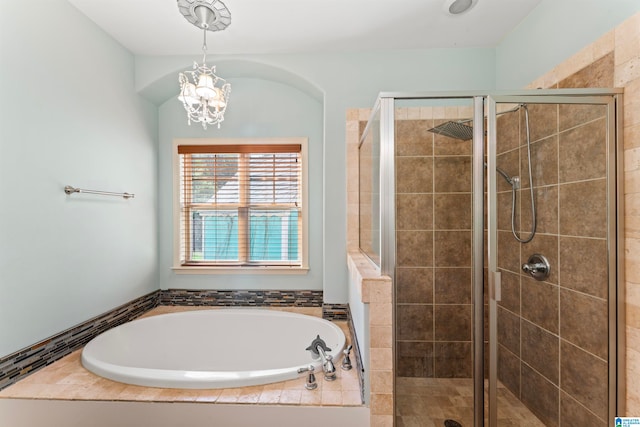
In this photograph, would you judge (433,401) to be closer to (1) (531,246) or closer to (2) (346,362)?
(2) (346,362)

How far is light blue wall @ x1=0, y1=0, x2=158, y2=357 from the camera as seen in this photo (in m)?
1.46

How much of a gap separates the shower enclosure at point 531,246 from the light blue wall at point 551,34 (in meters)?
0.36

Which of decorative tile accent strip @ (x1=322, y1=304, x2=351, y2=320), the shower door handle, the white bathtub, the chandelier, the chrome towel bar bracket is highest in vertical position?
the chandelier

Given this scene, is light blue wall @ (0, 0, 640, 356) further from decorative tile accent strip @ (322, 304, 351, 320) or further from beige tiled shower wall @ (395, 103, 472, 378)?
beige tiled shower wall @ (395, 103, 472, 378)

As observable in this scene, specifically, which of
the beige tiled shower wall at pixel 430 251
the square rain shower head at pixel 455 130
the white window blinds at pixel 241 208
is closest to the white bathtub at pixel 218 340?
the white window blinds at pixel 241 208

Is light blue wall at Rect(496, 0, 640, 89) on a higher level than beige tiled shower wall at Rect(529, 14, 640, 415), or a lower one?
higher

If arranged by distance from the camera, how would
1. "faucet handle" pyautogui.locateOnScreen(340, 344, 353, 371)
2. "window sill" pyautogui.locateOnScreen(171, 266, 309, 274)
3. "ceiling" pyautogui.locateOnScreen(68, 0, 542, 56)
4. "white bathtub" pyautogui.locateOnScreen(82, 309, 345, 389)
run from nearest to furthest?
"faucet handle" pyautogui.locateOnScreen(340, 344, 353, 371) < "ceiling" pyautogui.locateOnScreen(68, 0, 542, 56) < "white bathtub" pyautogui.locateOnScreen(82, 309, 345, 389) < "window sill" pyautogui.locateOnScreen(171, 266, 309, 274)

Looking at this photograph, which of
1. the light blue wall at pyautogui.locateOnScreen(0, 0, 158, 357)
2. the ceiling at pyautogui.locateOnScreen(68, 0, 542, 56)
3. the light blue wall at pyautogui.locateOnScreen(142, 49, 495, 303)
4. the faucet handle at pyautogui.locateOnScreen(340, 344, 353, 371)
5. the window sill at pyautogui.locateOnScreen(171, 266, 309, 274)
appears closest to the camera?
the light blue wall at pyautogui.locateOnScreen(0, 0, 158, 357)

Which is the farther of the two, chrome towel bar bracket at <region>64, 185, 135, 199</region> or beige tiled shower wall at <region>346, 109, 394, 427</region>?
chrome towel bar bracket at <region>64, 185, 135, 199</region>

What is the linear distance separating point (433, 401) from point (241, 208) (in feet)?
6.47

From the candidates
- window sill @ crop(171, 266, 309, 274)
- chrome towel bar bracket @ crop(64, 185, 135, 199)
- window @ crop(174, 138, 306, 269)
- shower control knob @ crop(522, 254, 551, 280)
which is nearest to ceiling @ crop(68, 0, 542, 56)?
window @ crop(174, 138, 306, 269)

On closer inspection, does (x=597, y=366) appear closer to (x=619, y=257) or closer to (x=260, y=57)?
(x=619, y=257)

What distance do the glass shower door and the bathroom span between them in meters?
0.09

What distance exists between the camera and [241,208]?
104 inches
